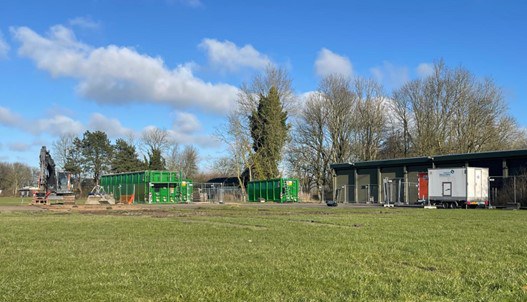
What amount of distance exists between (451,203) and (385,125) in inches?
1390

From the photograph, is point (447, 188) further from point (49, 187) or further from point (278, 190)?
point (49, 187)

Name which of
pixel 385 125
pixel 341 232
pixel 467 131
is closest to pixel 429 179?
pixel 467 131

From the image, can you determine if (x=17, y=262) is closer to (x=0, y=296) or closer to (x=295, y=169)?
(x=0, y=296)

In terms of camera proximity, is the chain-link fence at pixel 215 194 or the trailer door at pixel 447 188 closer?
the trailer door at pixel 447 188

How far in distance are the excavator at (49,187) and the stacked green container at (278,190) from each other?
79.9 feet

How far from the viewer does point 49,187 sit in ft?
160

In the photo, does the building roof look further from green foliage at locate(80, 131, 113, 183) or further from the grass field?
green foliage at locate(80, 131, 113, 183)

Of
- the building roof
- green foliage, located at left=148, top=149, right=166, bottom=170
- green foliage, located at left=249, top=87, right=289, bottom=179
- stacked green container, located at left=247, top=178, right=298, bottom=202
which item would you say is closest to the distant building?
the building roof

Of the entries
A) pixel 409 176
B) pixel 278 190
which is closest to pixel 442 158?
pixel 409 176

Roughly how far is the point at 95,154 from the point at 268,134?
41.8 metres

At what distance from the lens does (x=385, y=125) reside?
243ft

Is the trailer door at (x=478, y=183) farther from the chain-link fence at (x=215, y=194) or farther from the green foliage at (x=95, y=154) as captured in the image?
the green foliage at (x=95, y=154)

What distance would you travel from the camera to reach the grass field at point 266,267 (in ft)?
21.8

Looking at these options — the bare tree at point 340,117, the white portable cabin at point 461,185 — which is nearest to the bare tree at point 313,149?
the bare tree at point 340,117
